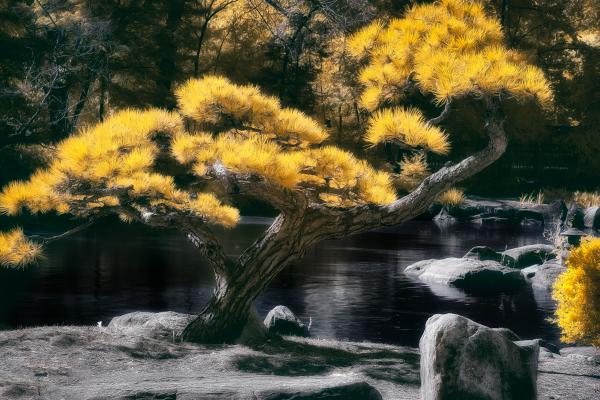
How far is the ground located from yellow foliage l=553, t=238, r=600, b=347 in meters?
0.28

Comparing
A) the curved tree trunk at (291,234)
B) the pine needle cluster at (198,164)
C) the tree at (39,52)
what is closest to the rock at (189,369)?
the curved tree trunk at (291,234)

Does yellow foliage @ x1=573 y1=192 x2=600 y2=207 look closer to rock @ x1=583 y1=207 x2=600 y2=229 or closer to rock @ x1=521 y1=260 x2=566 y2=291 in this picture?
rock @ x1=583 y1=207 x2=600 y2=229

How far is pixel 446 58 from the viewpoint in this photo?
8.05 m

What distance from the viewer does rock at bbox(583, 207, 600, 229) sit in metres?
24.5

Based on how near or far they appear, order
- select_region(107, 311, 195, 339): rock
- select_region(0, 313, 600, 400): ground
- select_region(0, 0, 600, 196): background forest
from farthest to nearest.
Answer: select_region(0, 0, 600, 196): background forest
select_region(107, 311, 195, 339): rock
select_region(0, 313, 600, 400): ground

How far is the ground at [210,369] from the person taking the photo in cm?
612

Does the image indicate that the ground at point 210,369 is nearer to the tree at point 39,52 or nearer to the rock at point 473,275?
the rock at point 473,275

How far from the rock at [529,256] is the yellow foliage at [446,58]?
10173 mm

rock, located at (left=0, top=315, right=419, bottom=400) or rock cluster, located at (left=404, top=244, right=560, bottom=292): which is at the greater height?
rock cluster, located at (left=404, top=244, right=560, bottom=292)

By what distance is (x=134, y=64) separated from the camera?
90.0ft

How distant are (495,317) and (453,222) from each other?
16187 mm

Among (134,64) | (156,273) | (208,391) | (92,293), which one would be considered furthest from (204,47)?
(208,391)

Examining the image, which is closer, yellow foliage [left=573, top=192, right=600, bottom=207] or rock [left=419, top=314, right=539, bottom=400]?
rock [left=419, top=314, right=539, bottom=400]

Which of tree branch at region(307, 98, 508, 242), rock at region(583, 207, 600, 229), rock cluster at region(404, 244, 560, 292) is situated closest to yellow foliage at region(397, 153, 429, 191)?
tree branch at region(307, 98, 508, 242)
